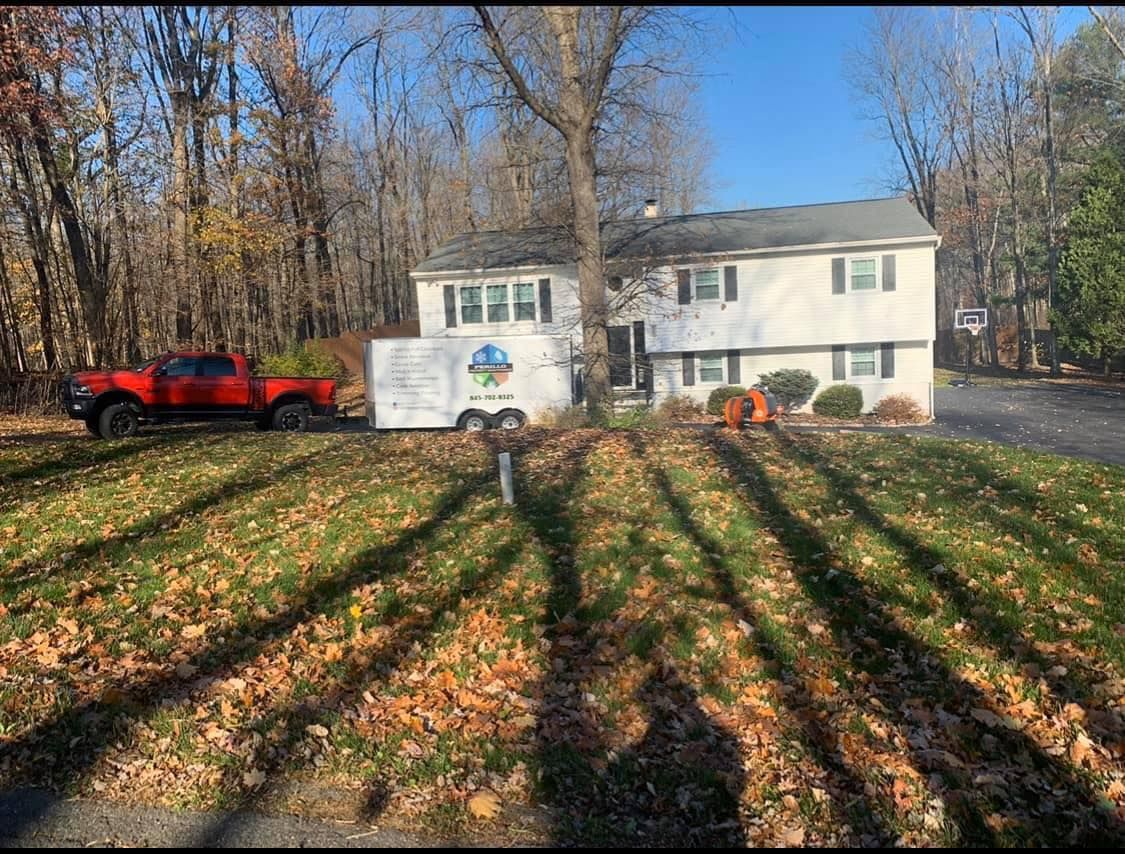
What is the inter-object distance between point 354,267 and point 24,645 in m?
48.4

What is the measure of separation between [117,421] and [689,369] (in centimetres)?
1718

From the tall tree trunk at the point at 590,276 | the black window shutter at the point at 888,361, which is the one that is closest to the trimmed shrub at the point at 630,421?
the tall tree trunk at the point at 590,276

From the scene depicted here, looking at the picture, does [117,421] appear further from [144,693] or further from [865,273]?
[865,273]

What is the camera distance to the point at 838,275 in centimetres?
2555

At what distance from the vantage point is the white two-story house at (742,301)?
2525 centimetres

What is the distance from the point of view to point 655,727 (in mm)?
3930

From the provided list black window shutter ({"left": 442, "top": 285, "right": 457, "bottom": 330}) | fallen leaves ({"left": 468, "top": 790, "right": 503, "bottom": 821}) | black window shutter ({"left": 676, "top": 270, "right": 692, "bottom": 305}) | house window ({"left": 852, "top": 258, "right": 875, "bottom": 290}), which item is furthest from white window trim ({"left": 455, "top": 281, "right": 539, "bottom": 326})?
fallen leaves ({"left": 468, "top": 790, "right": 503, "bottom": 821})

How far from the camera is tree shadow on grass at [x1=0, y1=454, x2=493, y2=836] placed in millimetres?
3707

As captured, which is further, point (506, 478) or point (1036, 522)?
point (506, 478)

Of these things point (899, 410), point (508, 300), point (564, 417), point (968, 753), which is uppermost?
point (508, 300)

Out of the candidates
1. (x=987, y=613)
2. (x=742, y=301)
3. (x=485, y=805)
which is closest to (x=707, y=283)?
(x=742, y=301)

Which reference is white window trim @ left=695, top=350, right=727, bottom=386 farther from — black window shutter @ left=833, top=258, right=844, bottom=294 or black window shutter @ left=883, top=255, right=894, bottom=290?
black window shutter @ left=883, top=255, right=894, bottom=290

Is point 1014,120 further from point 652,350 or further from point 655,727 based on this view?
point 655,727

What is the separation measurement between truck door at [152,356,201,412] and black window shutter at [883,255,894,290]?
19.7 metres
